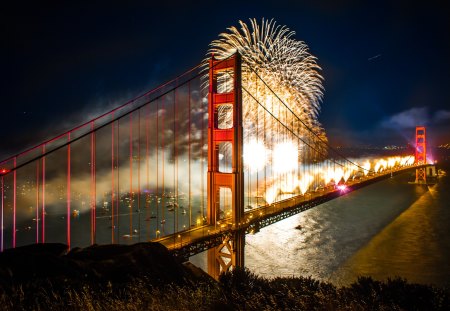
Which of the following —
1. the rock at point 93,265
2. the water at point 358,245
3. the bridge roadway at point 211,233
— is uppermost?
the rock at point 93,265

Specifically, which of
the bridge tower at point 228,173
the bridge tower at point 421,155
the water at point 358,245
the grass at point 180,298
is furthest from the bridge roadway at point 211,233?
the bridge tower at point 421,155

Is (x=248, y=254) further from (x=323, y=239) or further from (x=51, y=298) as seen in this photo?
(x=51, y=298)

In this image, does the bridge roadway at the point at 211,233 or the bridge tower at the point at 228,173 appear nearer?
the bridge roadway at the point at 211,233

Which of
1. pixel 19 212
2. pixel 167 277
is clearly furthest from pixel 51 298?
pixel 19 212

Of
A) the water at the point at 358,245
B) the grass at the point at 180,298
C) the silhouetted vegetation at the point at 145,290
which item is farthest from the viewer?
the water at the point at 358,245

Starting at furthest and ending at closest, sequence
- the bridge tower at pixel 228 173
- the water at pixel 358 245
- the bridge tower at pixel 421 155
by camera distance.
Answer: the bridge tower at pixel 421 155
the water at pixel 358 245
the bridge tower at pixel 228 173

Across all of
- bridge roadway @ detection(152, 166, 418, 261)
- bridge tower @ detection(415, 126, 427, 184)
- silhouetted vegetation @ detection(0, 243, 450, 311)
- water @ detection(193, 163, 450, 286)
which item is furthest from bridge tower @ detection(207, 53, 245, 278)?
bridge tower @ detection(415, 126, 427, 184)

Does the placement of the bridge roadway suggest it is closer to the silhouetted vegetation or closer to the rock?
the silhouetted vegetation

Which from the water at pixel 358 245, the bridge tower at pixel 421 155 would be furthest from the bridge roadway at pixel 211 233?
the bridge tower at pixel 421 155

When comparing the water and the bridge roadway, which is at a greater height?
the bridge roadway

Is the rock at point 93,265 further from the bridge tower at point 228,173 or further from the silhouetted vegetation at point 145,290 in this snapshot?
the bridge tower at point 228,173

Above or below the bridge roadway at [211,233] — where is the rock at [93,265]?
above
